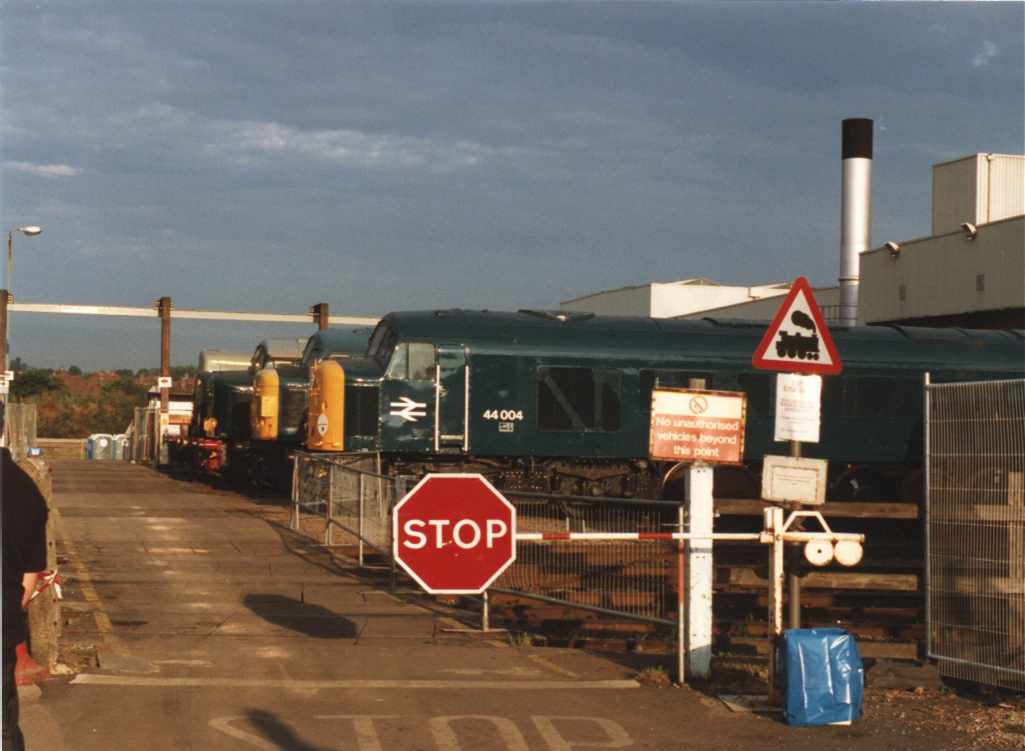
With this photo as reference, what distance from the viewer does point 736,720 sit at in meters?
8.91

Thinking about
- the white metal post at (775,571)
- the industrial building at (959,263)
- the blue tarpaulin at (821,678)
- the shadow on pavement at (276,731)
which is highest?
the industrial building at (959,263)

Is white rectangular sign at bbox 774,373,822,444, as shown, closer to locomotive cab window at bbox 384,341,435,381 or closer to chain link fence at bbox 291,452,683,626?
chain link fence at bbox 291,452,683,626

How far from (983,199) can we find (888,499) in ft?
52.4

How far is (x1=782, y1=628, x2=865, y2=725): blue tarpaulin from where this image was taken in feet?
28.7

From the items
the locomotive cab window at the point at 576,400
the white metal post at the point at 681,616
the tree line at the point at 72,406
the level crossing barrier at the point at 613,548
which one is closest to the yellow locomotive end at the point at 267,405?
the locomotive cab window at the point at 576,400

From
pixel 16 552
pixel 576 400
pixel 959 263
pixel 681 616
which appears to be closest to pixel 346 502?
pixel 576 400

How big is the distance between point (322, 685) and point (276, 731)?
137 centimetres

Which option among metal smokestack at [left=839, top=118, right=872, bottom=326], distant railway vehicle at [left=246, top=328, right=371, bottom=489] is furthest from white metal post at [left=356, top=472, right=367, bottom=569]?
metal smokestack at [left=839, top=118, right=872, bottom=326]

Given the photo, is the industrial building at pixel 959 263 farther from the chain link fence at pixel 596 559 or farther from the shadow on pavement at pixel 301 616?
the shadow on pavement at pixel 301 616

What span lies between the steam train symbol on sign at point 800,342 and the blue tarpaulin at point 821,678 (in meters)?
1.96

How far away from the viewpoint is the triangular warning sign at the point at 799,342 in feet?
31.5

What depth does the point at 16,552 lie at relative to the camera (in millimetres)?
6117

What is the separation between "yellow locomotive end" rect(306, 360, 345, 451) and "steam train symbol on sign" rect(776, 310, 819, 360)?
47.7 ft

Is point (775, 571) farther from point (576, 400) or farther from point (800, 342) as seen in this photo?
point (576, 400)
